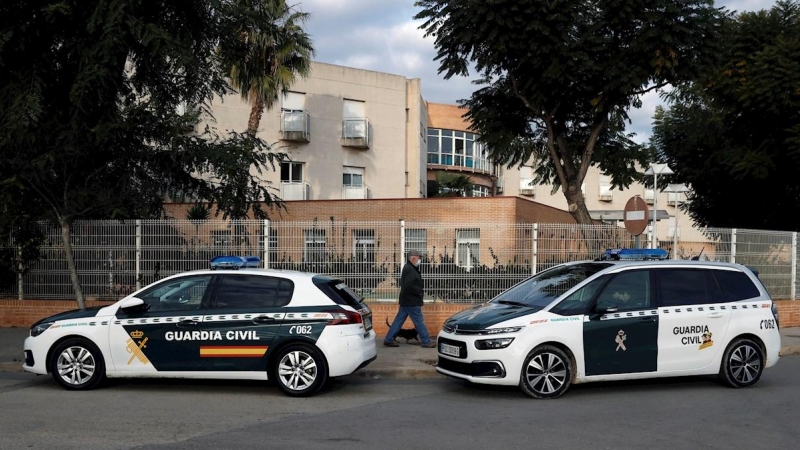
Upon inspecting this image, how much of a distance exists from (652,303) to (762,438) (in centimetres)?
255

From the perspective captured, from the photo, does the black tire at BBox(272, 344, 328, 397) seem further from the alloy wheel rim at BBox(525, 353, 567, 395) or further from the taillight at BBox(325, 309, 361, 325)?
the alloy wheel rim at BBox(525, 353, 567, 395)

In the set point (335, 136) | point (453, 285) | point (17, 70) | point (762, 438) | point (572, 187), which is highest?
point (335, 136)

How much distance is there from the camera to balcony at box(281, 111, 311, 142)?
34438 mm

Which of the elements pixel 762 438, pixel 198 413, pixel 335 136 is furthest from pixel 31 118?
pixel 335 136

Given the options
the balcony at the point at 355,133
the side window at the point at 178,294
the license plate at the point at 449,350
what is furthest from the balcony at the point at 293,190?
the license plate at the point at 449,350

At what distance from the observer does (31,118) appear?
1300cm

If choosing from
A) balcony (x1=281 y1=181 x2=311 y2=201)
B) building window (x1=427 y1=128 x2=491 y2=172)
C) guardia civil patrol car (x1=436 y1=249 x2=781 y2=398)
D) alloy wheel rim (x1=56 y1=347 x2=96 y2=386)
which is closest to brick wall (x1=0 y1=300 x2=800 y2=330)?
guardia civil patrol car (x1=436 y1=249 x2=781 y2=398)

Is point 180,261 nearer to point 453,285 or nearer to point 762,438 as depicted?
point 453,285

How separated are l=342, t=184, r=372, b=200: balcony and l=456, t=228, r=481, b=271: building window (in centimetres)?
2183

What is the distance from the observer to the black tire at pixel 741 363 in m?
9.78

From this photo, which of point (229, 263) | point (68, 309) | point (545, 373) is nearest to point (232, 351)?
point (229, 263)

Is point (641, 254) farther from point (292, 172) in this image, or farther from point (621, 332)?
point (292, 172)

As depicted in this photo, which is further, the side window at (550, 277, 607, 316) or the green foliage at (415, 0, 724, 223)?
the green foliage at (415, 0, 724, 223)

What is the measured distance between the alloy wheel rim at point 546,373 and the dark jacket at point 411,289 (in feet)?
13.5
